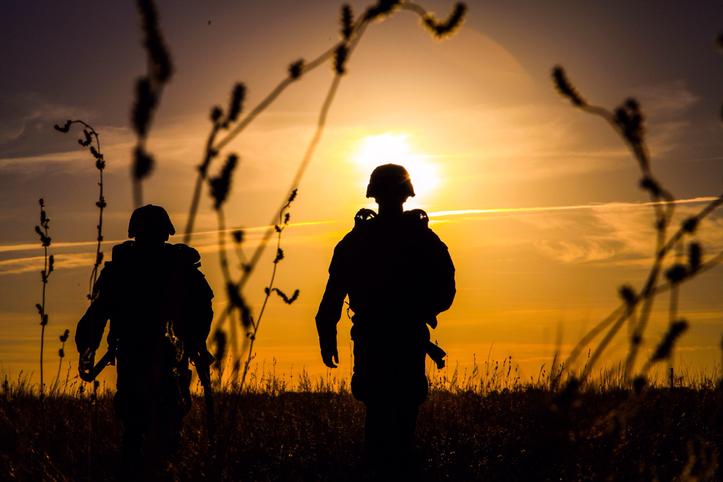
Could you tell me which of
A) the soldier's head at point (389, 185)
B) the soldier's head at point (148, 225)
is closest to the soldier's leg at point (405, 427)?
the soldier's head at point (389, 185)

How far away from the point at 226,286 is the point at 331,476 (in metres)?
4.69

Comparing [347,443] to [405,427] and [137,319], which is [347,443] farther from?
[137,319]

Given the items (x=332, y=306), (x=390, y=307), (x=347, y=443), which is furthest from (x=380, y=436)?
(x=347, y=443)

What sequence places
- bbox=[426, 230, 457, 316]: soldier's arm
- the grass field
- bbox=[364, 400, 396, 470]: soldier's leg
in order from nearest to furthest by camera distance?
bbox=[364, 400, 396, 470]: soldier's leg, bbox=[426, 230, 457, 316]: soldier's arm, the grass field

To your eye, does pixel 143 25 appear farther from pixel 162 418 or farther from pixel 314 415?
pixel 314 415

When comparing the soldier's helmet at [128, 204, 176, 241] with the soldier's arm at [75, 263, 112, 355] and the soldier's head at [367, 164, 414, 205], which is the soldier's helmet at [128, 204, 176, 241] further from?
the soldier's head at [367, 164, 414, 205]

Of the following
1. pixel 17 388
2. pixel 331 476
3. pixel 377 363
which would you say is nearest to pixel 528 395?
pixel 331 476

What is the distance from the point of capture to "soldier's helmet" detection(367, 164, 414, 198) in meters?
5.49

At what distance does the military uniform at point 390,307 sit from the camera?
526 cm

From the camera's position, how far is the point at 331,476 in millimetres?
6031

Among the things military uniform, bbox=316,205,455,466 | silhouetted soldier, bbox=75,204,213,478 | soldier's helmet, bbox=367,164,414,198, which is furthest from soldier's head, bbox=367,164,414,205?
silhouetted soldier, bbox=75,204,213,478

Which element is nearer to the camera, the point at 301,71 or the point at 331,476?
the point at 301,71

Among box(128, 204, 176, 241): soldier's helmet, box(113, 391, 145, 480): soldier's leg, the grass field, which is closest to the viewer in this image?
box(113, 391, 145, 480): soldier's leg

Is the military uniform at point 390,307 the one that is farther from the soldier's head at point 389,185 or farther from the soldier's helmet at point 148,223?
the soldier's helmet at point 148,223
